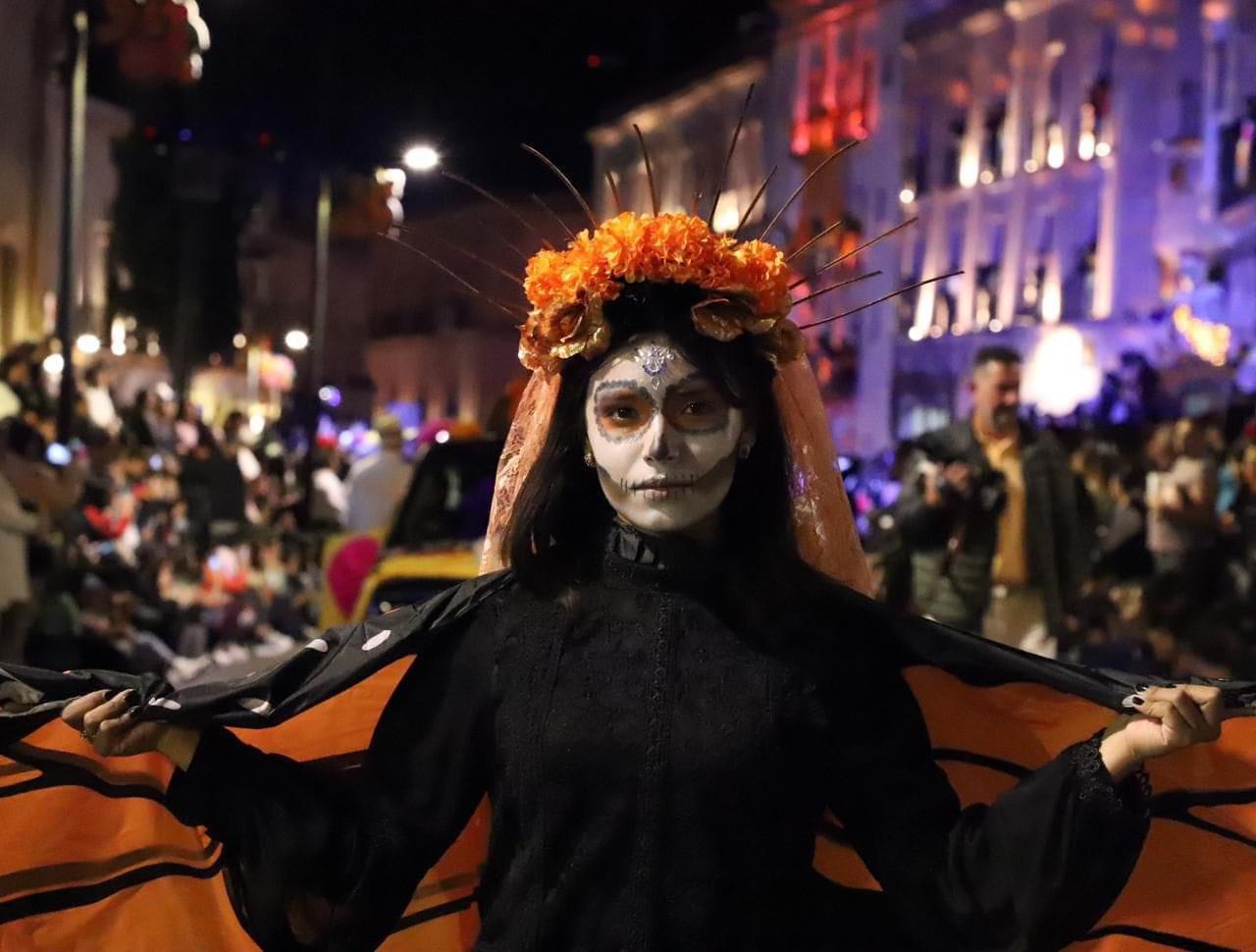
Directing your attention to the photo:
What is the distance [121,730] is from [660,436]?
97cm

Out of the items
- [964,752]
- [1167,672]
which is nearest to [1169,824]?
[964,752]

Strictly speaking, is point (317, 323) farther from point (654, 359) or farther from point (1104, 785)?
point (1104, 785)

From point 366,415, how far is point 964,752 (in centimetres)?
3609

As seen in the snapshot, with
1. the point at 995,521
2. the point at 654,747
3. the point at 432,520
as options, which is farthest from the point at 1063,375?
the point at 654,747

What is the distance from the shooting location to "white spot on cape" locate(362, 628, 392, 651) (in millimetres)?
2602

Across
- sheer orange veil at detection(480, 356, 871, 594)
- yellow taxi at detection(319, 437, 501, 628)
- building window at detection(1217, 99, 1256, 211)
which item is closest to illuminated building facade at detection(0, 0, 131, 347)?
yellow taxi at detection(319, 437, 501, 628)

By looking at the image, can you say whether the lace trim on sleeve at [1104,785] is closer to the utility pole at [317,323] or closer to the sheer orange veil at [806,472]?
the sheer orange veil at [806,472]

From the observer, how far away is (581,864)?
2373 millimetres

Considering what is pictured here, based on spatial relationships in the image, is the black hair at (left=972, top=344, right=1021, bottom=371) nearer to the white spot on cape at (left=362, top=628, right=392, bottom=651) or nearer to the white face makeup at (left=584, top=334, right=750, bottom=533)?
the white face makeup at (left=584, top=334, right=750, bottom=533)

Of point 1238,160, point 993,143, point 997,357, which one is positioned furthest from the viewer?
point 993,143

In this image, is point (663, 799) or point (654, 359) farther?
point (654, 359)

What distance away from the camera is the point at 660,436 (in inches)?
96.4

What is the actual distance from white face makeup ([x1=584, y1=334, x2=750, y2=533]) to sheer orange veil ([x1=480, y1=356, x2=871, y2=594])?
0.59 ft

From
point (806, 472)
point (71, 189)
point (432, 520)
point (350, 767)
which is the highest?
point (71, 189)
